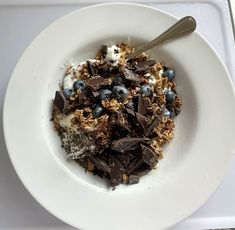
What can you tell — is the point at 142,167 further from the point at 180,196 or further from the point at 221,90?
the point at 221,90

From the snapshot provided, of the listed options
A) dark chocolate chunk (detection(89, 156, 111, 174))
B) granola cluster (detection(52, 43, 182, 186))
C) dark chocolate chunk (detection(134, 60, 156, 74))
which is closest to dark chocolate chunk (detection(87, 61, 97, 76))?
granola cluster (detection(52, 43, 182, 186))

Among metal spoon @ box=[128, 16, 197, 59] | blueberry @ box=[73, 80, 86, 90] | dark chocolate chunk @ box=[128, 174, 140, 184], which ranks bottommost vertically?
dark chocolate chunk @ box=[128, 174, 140, 184]

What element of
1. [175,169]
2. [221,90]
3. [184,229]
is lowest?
[184,229]

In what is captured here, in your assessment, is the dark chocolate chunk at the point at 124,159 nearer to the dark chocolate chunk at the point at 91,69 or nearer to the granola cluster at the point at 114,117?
the granola cluster at the point at 114,117

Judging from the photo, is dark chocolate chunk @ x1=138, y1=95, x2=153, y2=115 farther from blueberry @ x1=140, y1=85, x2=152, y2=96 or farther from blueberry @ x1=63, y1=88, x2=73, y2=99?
blueberry @ x1=63, y1=88, x2=73, y2=99

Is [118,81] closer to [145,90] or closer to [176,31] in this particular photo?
[145,90]

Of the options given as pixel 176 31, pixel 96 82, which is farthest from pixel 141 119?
pixel 176 31

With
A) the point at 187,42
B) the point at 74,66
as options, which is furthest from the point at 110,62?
the point at 187,42

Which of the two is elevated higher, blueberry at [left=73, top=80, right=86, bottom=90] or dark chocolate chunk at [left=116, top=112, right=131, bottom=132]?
blueberry at [left=73, top=80, right=86, bottom=90]
